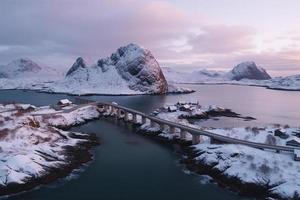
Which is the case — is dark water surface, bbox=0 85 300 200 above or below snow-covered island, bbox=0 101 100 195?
below

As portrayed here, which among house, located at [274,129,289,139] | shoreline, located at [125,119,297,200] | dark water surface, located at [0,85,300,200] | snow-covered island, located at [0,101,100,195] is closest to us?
dark water surface, located at [0,85,300,200]

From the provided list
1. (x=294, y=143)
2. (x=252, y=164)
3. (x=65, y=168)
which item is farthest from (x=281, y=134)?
(x=65, y=168)

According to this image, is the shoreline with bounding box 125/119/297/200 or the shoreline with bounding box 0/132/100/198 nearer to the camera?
the shoreline with bounding box 0/132/100/198

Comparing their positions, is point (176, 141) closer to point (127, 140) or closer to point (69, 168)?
point (127, 140)

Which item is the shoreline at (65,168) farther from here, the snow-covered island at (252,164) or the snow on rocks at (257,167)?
the snow on rocks at (257,167)

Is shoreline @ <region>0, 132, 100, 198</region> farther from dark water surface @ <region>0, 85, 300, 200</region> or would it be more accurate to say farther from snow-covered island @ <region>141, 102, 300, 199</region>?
snow-covered island @ <region>141, 102, 300, 199</region>

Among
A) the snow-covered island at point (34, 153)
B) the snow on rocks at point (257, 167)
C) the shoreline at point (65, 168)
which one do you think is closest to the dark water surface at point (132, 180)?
the shoreline at point (65, 168)

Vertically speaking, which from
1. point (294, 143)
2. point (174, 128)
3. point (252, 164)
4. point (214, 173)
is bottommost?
point (214, 173)

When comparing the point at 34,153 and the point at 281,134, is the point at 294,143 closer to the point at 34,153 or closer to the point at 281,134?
the point at 281,134

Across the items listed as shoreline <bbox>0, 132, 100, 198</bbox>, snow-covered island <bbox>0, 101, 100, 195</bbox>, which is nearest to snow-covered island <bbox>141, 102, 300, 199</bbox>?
shoreline <bbox>0, 132, 100, 198</bbox>
